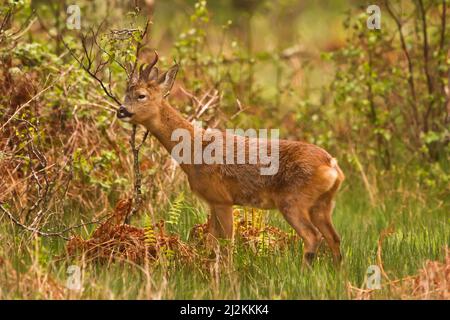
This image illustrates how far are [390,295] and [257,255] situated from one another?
1.50 meters

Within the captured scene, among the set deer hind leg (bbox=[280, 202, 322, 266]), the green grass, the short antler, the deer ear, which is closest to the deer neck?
the deer ear

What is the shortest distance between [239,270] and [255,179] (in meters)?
0.98

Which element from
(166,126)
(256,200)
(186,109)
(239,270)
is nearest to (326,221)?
(256,200)

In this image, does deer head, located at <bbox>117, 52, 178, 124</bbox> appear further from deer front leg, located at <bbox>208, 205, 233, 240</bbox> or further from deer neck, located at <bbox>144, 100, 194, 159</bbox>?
deer front leg, located at <bbox>208, 205, 233, 240</bbox>

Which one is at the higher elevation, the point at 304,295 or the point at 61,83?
the point at 61,83

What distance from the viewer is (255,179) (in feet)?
27.6

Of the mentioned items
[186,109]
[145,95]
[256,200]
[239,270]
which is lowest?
[239,270]

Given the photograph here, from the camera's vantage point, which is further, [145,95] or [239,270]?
[145,95]

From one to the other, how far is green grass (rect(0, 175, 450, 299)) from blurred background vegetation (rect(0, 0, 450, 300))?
0.43m

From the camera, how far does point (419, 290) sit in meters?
6.89

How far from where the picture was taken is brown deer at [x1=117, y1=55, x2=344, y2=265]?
809cm

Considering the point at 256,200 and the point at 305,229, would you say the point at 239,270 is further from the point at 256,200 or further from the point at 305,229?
the point at 256,200
